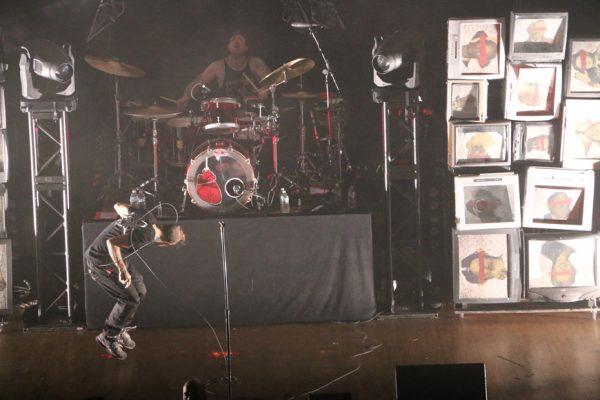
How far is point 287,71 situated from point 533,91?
8.62 ft

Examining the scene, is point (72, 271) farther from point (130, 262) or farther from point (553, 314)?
point (553, 314)

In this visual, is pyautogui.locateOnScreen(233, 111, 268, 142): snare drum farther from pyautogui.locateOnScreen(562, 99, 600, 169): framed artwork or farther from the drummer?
pyautogui.locateOnScreen(562, 99, 600, 169): framed artwork

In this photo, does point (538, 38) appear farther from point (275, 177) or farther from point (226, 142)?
point (226, 142)

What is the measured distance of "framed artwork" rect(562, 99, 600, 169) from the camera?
880 cm

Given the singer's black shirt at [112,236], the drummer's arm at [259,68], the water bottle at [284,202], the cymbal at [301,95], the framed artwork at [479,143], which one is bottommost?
the singer's black shirt at [112,236]

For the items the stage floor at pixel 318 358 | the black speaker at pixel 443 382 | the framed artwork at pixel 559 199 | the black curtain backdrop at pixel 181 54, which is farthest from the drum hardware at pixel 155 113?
the black speaker at pixel 443 382

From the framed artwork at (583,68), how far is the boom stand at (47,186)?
5135 millimetres

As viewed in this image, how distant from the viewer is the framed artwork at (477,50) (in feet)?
28.6

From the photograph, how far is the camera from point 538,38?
344 inches

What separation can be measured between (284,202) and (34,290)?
3144 millimetres

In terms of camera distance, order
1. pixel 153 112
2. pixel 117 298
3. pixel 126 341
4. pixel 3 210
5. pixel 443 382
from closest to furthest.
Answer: pixel 443 382 < pixel 117 298 < pixel 126 341 < pixel 3 210 < pixel 153 112

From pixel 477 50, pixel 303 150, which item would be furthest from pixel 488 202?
pixel 303 150

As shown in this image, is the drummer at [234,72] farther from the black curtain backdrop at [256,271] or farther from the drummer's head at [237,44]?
the black curtain backdrop at [256,271]

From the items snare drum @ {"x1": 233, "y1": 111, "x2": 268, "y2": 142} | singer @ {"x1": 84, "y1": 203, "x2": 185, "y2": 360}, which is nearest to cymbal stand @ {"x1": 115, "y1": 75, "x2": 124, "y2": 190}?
snare drum @ {"x1": 233, "y1": 111, "x2": 268, "y2": 142}
